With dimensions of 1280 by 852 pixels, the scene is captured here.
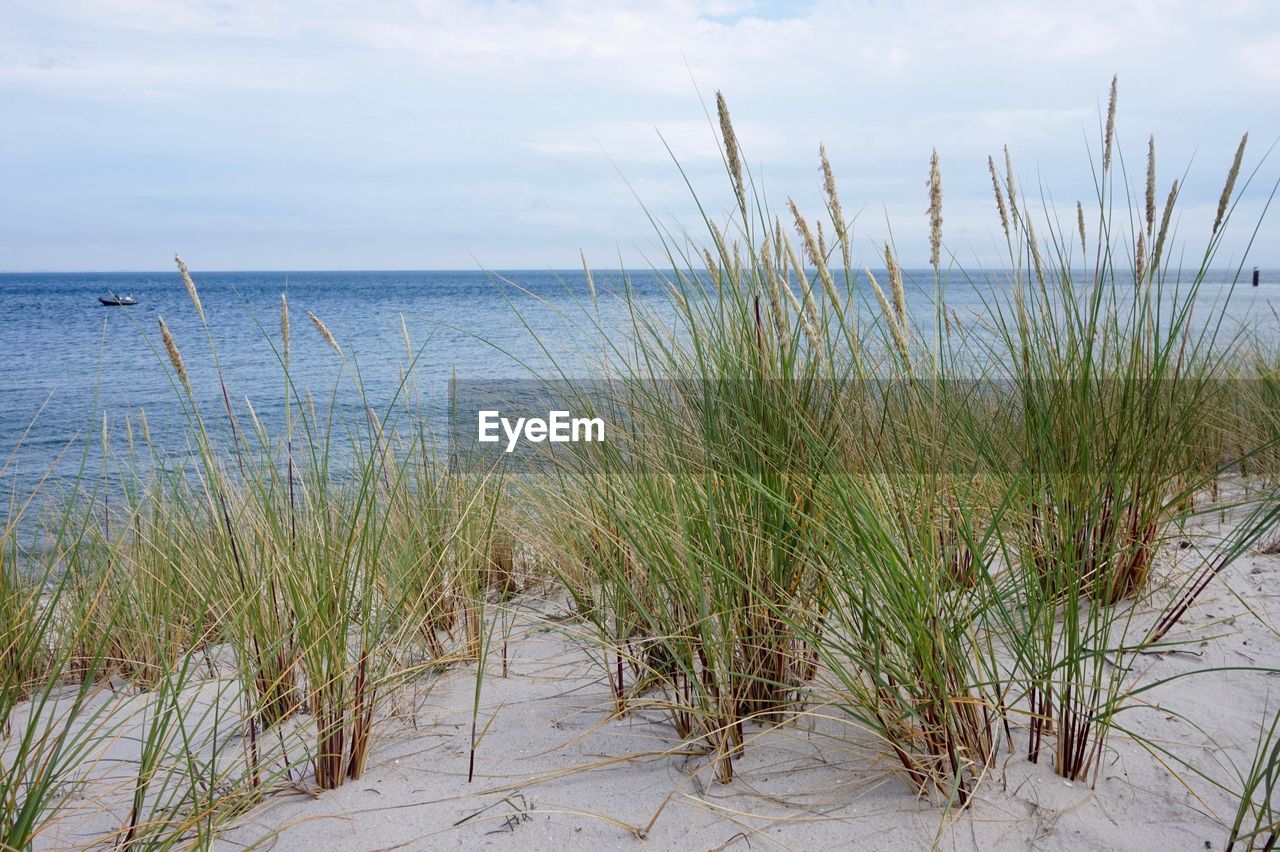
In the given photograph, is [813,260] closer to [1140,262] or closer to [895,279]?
[895,279]

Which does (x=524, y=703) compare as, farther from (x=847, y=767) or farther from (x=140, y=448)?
(x=140, y=448)

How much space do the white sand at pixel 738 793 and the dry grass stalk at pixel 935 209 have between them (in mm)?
970

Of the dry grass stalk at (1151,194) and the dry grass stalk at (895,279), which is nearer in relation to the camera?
the dry grass stalk at (895,279)

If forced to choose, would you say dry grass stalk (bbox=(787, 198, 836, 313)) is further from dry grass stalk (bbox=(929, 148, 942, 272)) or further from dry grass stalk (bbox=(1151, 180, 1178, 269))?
dry grass stalk (bbox=(1151, 180, 1178, 269))

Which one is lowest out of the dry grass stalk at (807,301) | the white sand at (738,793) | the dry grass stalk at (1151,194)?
the white sand at (738,793)

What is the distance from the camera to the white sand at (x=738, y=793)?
1.46 meters

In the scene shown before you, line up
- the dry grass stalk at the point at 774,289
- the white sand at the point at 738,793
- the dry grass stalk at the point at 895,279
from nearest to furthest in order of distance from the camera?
the white sand at the point at 738,793, the dry grass stalk at the point at 895,279, the dry grass stalk at the point at 774,289

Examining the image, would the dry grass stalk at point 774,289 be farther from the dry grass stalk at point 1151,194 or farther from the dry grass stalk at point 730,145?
the dry grass stalk at point 1151,194

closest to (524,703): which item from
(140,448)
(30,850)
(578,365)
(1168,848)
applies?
(30,850)

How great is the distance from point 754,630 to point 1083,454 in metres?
0.88

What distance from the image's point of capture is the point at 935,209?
182 cm

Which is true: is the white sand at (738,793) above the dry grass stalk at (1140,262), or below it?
below

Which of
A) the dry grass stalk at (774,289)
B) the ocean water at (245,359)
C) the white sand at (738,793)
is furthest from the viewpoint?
the ocean water at (245,359)

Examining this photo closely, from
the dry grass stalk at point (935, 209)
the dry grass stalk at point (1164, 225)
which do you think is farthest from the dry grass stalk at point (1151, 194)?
the dry grass stalk at point (935, 209)
